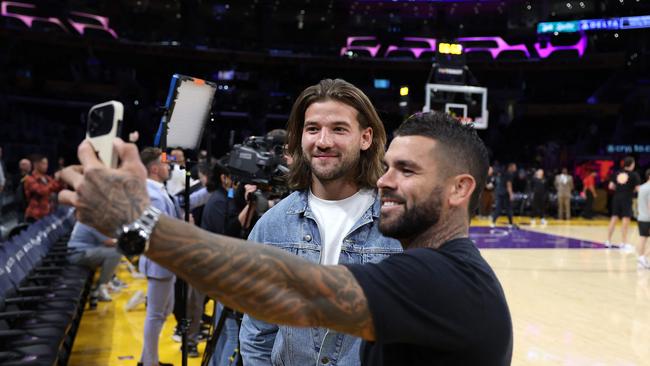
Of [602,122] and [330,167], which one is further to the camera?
[602,122]

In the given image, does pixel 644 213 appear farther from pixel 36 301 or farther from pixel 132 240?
pixel 132 240

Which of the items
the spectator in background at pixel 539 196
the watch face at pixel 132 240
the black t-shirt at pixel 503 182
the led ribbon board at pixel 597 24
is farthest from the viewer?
the spectator in background at pixel 539 196

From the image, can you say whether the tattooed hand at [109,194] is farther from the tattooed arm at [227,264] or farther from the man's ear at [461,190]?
the man's ear at [461,190]

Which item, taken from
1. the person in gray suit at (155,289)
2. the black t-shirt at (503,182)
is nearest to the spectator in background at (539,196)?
the black t-shirt at (503,182)

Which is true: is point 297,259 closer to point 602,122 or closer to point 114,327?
point 114,327

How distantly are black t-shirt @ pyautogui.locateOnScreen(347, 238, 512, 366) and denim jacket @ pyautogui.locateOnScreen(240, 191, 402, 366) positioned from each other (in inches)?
28.9

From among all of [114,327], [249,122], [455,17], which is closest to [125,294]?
[114,327]

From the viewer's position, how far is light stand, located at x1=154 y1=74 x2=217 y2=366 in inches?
113

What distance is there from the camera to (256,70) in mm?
27656

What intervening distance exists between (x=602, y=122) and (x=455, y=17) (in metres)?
8.66

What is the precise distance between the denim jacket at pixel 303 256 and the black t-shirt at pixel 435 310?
2.41 feet

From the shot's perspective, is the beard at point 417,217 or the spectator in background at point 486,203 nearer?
the beard at point 417,217

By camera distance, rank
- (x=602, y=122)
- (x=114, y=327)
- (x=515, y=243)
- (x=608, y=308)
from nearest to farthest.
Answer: (x=114, y=327) < (x=608, y=308) < (x=515, y=243) < (x=602, y=122)

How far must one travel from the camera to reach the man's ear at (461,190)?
1423 mm
